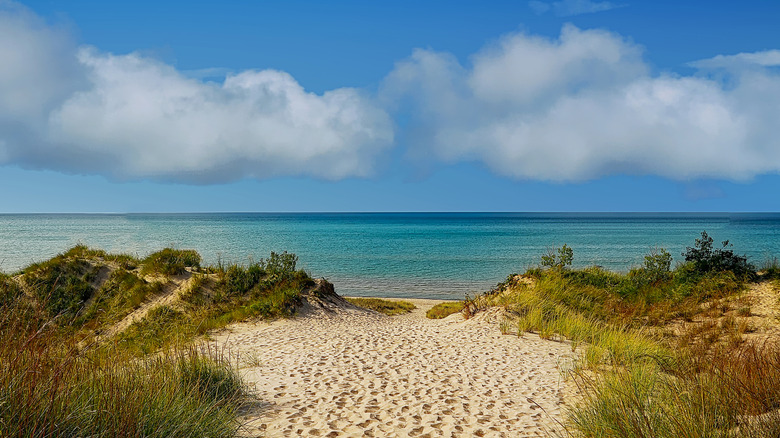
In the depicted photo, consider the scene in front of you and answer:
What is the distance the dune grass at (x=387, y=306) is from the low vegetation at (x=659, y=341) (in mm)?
6011

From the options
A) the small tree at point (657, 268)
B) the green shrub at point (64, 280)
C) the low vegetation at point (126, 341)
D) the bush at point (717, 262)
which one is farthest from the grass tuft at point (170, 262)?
the bush at point (717, 262)

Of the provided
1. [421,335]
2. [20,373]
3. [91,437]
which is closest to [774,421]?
[91,437]

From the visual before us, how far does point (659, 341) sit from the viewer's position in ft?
37.9

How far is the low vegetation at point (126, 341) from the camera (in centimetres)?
431

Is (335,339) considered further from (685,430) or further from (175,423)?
(685,430)

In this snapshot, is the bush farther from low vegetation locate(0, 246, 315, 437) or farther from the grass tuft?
the grass tuft

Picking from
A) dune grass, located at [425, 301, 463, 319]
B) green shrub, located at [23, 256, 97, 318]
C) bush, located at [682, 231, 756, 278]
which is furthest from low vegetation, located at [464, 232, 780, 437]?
green shrub, located at [23, 256, 97, 318]

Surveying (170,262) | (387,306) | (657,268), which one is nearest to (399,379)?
(657,268)

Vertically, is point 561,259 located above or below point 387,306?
above

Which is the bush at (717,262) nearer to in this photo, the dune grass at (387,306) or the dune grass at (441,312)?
the dune grass at (441,312)

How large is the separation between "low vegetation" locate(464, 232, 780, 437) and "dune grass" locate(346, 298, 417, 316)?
19.7 ft

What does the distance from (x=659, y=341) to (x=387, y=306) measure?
13865 millimetres

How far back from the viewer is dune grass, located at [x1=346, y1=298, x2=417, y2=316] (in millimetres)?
22491

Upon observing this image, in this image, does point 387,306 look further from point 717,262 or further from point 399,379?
point 399,379
